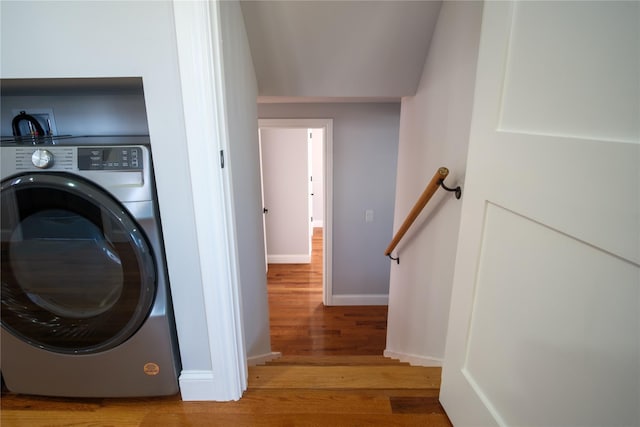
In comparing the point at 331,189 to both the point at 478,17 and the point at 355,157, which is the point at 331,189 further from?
the point at 478,17

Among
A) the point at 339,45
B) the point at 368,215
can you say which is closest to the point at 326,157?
the point at 368,215

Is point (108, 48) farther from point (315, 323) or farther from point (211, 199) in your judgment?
point (315, 323)

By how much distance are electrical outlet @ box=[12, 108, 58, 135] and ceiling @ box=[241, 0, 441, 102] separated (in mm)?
926

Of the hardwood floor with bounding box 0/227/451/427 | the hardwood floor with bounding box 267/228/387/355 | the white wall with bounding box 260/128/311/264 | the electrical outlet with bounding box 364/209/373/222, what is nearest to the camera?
the hardwood floor with bounding box 0/227/451/427

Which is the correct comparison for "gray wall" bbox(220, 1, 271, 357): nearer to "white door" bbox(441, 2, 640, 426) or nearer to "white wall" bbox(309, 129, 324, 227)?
"white door" bbox(441, 2, 640, 426)

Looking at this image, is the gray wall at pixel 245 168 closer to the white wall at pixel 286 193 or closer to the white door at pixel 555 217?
the white door at pixel 555 217

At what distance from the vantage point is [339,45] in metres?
1.73

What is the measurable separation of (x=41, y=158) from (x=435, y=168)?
5.04 feet

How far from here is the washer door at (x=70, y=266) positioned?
1007 mm

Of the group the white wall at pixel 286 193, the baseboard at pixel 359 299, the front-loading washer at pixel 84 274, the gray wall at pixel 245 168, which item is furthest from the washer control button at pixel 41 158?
the white wall at pixel 286 193

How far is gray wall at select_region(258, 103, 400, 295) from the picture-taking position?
3.17 meters

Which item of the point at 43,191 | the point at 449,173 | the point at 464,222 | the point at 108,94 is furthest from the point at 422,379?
the point at 108,94

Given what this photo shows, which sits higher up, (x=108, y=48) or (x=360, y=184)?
(x=108, y=48)

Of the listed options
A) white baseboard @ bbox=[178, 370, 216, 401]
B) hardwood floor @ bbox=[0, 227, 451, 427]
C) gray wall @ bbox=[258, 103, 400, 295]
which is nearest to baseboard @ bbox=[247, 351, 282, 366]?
hardwood floor @ bbox=[0, 227, 451, 427]
